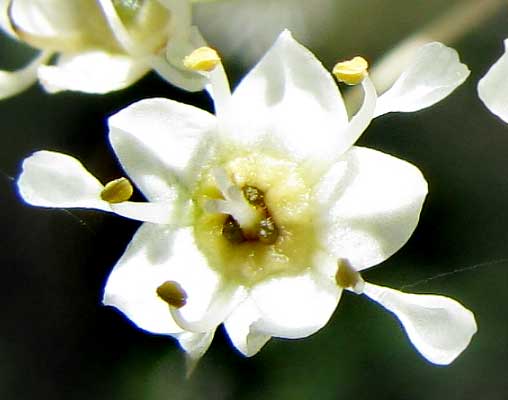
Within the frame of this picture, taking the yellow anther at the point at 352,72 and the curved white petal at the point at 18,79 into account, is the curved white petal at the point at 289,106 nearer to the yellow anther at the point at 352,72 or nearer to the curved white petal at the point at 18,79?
the yellow anther at the point at 352,72

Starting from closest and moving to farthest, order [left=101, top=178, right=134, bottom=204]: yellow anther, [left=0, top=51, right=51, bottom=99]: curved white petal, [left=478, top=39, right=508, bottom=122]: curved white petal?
[left=478, top=39, right=508, bottom=122]: curved white petal < [left=101, top=178, right=134, bottom=204]: yellow anther < [left=0, top=51, right=51, bottom=99]: curved white petal

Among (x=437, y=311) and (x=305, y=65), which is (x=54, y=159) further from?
(x=437, y=311)

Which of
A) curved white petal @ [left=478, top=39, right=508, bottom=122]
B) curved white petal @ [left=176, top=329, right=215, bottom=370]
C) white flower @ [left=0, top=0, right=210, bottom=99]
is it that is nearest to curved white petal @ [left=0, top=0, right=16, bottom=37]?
white flower @ [left=0, top=0, right=210, bottom=99]

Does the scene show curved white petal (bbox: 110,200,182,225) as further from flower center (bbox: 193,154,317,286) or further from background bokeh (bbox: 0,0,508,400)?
background bokeh (bbox: 0,0,508,400)

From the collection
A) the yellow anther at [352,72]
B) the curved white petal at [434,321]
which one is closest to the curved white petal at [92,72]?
the yellow anther at [352,72]

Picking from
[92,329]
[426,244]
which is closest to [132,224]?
[92,329]

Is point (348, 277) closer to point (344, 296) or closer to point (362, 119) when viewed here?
point (362, 119)
